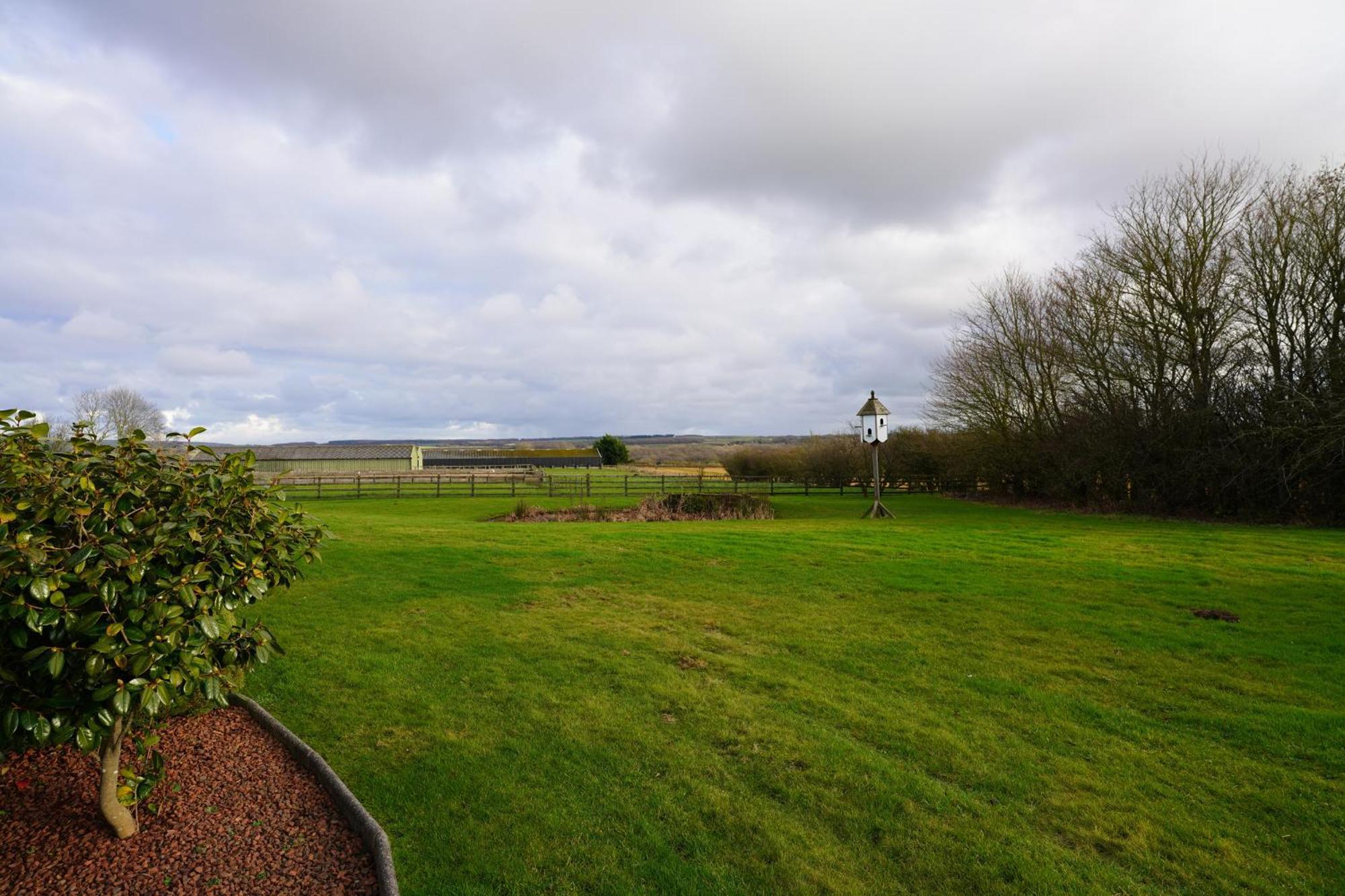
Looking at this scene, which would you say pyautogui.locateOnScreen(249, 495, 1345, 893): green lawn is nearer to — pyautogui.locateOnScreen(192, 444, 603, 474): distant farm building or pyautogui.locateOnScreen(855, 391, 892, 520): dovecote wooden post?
pyautogui.locateOnScreen(855, 391, 892, 520): dovecote wooden post

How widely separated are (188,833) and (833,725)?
4.09 meters

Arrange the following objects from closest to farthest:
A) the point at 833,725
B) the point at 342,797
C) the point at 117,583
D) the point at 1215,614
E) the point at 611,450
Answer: the point at 117,583 → the point at 342,797 → the point at 833,725 → the point at 1215,614 → the point at 611,450

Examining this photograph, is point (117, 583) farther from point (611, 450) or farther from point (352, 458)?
point (611, 450)

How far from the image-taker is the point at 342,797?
3.70m

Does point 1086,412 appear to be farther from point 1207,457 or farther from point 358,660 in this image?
point 358,660

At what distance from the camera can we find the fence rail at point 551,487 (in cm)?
3469

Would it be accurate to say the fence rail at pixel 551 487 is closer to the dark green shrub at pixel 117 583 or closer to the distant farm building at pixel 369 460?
the distant farm building at pixel 369 460

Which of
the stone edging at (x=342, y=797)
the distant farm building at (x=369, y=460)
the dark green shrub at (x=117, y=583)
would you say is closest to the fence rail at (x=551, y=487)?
the distant farm building at (x=369, y=460)

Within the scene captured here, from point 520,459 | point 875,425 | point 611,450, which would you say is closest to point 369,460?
point 520,459

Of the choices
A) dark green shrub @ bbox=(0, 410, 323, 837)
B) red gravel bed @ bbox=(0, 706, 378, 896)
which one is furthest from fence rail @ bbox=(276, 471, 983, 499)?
dark green shrub @ bbox=(0, 410, 323, 837)

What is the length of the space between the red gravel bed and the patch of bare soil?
9327mm

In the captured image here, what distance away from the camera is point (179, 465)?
3695 mm

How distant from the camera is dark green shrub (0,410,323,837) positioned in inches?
107

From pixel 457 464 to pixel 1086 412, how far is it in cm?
7504
